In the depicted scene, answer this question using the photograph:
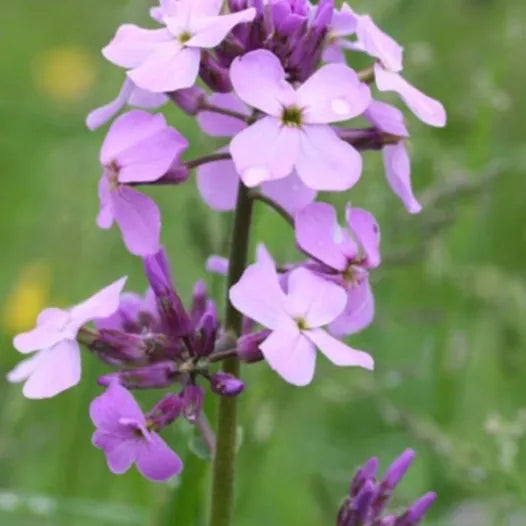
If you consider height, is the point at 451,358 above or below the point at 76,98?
above

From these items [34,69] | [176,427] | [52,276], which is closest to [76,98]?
[34,69]

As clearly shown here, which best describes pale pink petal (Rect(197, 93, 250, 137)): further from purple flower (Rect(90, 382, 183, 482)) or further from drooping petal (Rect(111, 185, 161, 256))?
purple flower (Rect(90, 382, 183, 482))

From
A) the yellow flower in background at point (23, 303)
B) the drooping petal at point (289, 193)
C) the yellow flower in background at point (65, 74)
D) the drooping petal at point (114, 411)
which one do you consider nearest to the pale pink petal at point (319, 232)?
the drooping petal at point (289, 193)

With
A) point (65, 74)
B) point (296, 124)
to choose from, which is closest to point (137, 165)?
point (296, 124)

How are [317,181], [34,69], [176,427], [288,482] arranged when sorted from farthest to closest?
[34,69], [288,482], [176,427], [317,181]

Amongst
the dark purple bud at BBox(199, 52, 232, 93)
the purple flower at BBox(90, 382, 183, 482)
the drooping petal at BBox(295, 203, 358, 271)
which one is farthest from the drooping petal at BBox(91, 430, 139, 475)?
the dark purple bud at BBox(199, 52, 232, 93)

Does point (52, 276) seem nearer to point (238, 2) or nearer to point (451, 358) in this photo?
point (451, 358)
